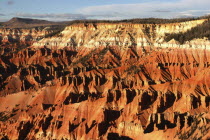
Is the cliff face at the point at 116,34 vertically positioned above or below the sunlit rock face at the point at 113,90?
above

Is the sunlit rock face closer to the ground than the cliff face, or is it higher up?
closer to the ground

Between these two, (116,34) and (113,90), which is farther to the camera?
(116,34)

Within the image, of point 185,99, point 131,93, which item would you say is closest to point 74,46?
point 131,93

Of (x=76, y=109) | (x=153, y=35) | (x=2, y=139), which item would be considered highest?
(x=153, y=35)

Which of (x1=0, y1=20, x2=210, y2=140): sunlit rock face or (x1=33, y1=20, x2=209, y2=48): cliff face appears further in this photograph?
(x1=33, y1=20, x2=209, y2=48): cliff face

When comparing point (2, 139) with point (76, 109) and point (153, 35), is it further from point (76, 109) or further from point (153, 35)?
point (153, 35)

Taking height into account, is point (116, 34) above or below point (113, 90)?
above

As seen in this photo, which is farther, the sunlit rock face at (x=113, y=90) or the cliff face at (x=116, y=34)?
the cliff face at (x=116, y=34)

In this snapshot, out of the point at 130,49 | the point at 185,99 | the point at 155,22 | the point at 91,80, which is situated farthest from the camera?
the point at 155,22
